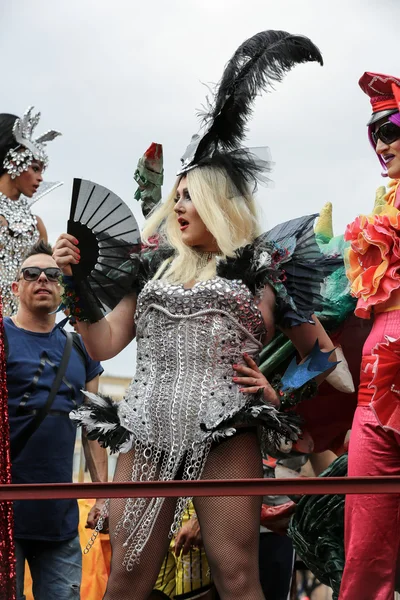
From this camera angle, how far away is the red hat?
11.3ft

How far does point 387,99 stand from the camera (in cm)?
347

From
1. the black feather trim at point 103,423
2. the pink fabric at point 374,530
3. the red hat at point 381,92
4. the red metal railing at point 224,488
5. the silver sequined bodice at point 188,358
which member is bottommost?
the pink fabric at point 374,530

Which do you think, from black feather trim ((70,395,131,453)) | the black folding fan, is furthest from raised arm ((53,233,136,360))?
black feather trim ((70,395,131,453))

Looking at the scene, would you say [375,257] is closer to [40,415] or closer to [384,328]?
[384,328]

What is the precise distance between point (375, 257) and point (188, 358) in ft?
2.39

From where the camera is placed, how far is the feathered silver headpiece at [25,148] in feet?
15.4

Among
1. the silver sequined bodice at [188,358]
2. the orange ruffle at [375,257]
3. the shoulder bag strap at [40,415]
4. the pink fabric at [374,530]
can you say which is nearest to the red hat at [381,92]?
the orange ruffle at [375,257]

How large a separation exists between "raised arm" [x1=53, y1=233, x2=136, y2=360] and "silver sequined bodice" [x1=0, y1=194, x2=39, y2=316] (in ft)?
4.69

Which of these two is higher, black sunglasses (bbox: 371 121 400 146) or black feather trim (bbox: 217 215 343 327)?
black sunglasses (bbox: 371 121 400 146)

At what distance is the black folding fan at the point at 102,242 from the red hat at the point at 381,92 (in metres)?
0.85

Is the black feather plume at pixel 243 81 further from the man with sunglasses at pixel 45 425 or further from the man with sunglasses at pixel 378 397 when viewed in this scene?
the man with sunglasses at pixel 45 425

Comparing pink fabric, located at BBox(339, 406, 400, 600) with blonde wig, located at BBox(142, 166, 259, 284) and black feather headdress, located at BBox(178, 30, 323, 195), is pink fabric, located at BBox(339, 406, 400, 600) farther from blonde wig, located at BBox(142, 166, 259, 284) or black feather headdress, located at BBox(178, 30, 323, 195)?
black feather headdress, located at BBox(178, 30, 323, 195)

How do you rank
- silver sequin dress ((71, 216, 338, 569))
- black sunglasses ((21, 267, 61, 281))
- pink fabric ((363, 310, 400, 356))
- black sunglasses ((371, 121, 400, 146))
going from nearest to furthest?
silver sequin dress ((71, 216, 338, 569))
pink fabric ((363, 310, 400, 356))
black sunglasses ((371, 121, 400, 146))
black sunglasses ((21, 267, 61, 281))

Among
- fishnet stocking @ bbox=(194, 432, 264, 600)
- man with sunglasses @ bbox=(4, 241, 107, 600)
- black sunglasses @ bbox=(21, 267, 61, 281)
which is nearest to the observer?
fishnet stocking @ bbox=(194, 432, 264, 600)
